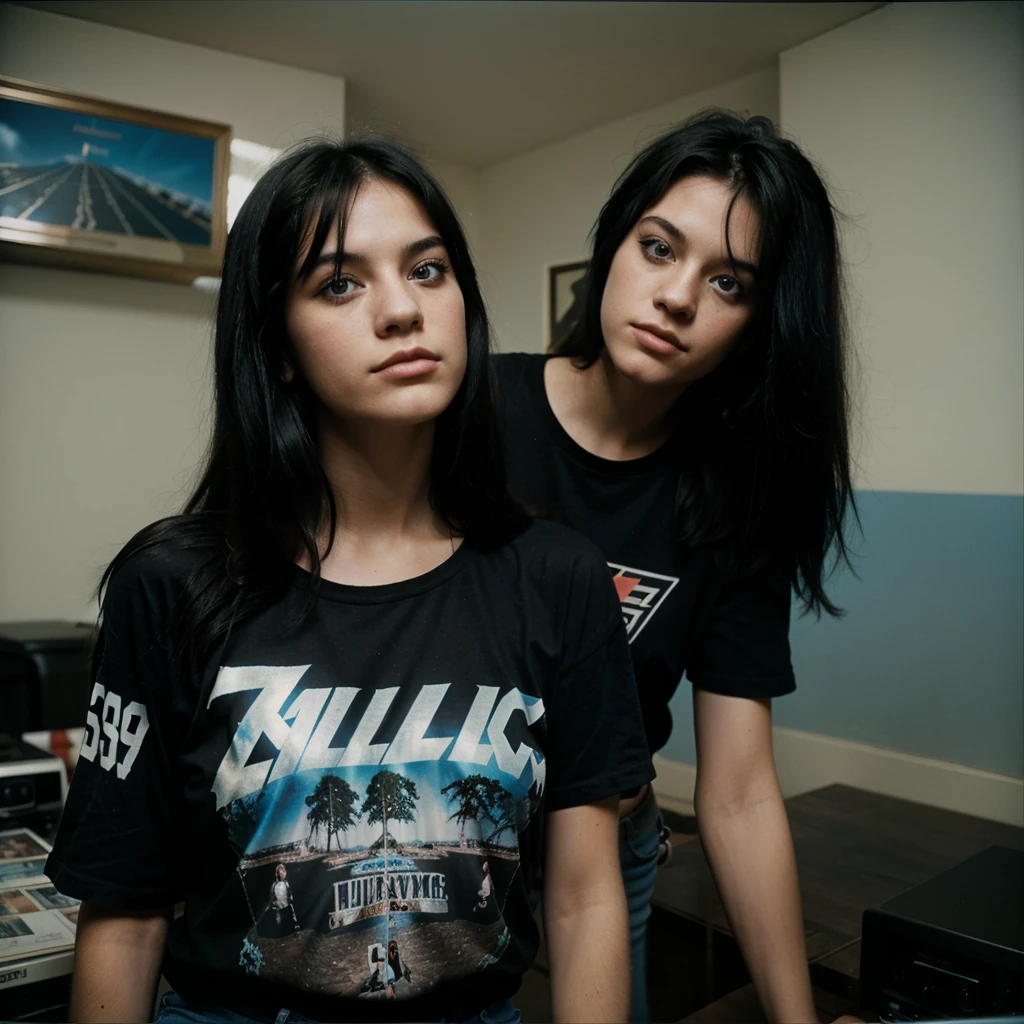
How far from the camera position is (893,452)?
2539 mm

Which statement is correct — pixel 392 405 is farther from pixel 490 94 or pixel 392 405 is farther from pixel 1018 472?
pixel 490 94

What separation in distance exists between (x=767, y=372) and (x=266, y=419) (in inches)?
23.4

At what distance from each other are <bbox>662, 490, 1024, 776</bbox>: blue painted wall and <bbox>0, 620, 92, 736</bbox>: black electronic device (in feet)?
5.81

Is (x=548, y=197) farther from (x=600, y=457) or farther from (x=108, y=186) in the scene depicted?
(x=600, y=457)

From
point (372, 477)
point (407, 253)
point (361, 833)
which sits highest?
point (407, 253)

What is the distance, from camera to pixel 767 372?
1.12 metres

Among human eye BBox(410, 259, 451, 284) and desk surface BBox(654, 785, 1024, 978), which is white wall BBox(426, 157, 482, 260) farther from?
human eye BBox(410, 259, 451, 284)

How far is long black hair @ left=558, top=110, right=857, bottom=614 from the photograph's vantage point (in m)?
1.08

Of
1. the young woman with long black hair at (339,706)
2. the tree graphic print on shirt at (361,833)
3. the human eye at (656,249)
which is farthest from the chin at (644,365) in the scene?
the tree graphic print on shirt at (361,833)

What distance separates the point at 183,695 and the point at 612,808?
1.42 feet

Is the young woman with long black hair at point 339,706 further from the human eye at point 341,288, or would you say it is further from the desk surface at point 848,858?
the desk surface at point 848,858

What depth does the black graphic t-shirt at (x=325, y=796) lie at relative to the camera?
782mm

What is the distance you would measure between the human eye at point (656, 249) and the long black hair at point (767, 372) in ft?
0.19

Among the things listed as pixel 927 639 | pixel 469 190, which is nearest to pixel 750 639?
pixel 927 639
